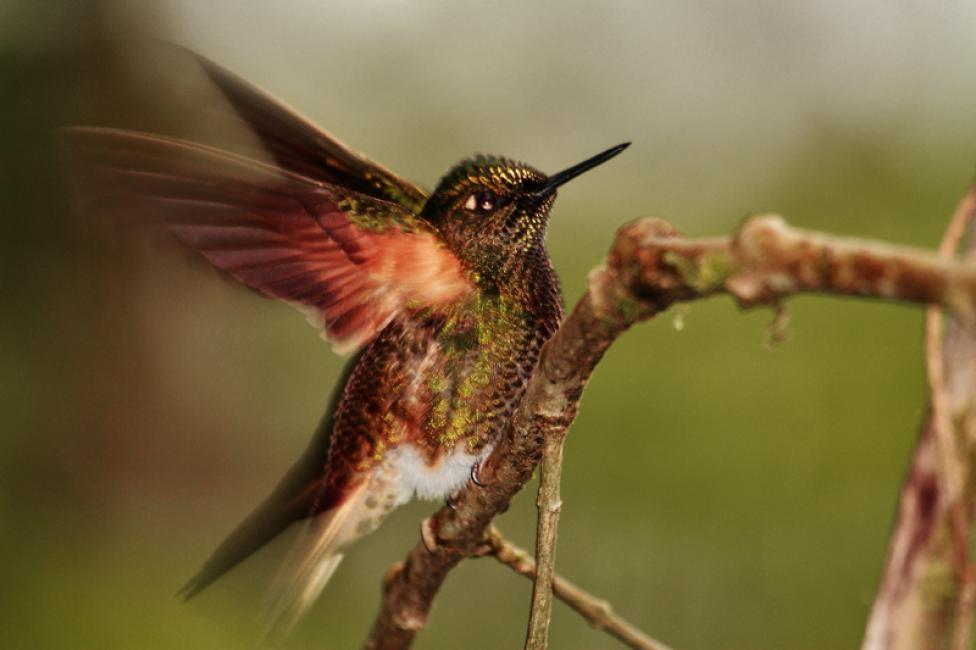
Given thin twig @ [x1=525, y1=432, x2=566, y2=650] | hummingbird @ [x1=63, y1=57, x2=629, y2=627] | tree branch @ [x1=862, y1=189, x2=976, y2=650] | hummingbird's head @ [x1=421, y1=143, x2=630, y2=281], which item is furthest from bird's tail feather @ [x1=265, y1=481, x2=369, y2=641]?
tree branch @ [x1=862, y1=189, x2=976, y2=650]

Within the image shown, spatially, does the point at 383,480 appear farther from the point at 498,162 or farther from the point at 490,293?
the point at 498,162

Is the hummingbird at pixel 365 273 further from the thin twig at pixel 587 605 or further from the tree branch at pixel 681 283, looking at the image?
the tree branch at pixel 681 283

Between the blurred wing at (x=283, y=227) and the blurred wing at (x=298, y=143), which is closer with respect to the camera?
the blurred wing at (x=283, y=227)

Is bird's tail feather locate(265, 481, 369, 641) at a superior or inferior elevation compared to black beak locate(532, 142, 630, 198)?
inferior

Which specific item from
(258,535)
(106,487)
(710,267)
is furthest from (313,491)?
(106,487)

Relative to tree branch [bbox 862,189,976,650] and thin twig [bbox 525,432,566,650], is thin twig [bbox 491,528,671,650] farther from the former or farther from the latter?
tree branch [bbox 862,189,976,650]

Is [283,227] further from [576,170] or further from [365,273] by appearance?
[576,170]

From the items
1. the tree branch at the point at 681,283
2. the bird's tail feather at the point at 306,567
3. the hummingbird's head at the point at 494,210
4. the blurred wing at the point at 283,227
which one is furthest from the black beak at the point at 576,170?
the bird's tail feather at the point at 306,567
